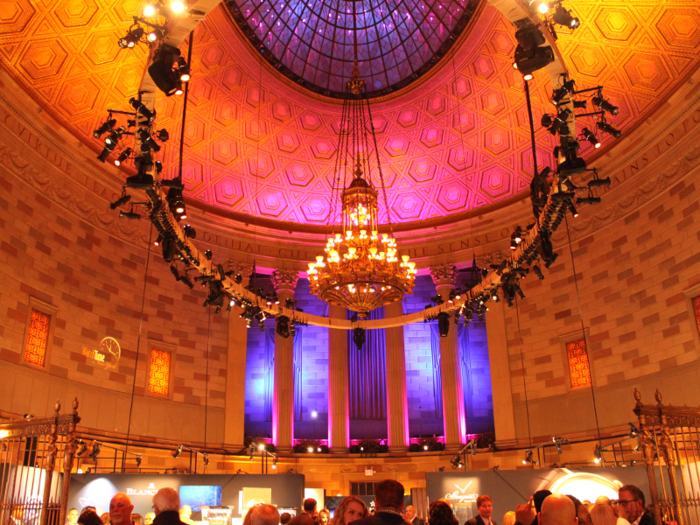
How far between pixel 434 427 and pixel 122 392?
10.8 metres

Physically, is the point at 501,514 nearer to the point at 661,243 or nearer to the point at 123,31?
the point at 661,243

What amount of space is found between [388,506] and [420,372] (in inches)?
746

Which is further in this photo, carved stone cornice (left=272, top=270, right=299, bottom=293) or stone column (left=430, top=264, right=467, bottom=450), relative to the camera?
carved stone cornice (left=272, top=270, right=299, bottom=293)

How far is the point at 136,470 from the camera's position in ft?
52.5

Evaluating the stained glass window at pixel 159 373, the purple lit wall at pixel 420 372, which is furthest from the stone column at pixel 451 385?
the stained glass window at pixel 159 373

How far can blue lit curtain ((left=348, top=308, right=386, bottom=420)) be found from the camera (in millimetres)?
21984

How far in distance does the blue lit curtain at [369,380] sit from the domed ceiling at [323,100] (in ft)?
15.6

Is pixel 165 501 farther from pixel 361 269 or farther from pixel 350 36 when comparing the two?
pixel 350 36

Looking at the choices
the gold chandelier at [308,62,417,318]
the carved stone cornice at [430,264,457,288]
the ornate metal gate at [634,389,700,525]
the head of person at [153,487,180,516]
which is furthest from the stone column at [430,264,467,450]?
the head of person at [153,487,180,516]

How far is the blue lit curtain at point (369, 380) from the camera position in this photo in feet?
72.1

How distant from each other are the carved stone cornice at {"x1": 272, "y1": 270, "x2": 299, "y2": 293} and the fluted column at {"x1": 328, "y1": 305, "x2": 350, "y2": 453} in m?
1.59

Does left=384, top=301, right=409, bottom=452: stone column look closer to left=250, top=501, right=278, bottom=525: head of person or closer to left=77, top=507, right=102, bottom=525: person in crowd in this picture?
left=77, top=507, right=102, bottom=525: person in crowd

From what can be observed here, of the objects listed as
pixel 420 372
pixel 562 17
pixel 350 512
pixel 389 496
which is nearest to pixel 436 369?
pixel 420 372

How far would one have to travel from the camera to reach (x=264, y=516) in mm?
4035
